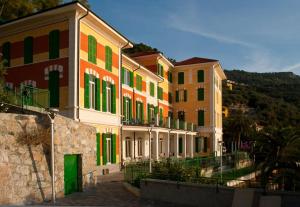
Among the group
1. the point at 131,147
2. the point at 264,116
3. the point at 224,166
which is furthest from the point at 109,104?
the point at 264,116

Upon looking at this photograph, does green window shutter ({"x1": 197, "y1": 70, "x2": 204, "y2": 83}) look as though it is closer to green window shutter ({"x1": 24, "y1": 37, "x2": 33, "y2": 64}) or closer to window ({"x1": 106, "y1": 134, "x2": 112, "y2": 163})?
window ({"x1": 106, "y1": 134, "x2": 112, "y2": 163})

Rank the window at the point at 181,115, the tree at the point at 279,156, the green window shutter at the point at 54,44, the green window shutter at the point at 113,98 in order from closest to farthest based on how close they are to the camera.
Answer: the tree at the point at 279,156 → the green window shutter at the point at 54,44 → the green window shutter at the point at 113,98 → the window at the point at 181,115

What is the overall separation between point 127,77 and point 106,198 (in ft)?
56.7

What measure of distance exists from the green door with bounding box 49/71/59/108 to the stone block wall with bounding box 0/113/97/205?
5.69m

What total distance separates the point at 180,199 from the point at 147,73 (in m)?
23.0

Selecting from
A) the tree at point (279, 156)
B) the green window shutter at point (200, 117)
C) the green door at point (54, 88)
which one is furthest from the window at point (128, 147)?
the tree at point (279, 156)

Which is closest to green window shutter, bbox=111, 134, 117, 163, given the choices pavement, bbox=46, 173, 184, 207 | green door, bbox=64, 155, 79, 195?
pavement, bbox=46, 173, 184, 207

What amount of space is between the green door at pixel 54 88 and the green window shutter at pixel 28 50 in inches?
81.6

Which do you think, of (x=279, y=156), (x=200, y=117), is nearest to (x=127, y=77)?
(x=200, y=117)

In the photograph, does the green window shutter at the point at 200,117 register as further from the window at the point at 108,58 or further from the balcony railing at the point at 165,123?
the window at the point at 108,58

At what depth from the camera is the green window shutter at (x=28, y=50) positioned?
22.2 metres

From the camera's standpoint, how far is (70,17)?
2048 centimetres

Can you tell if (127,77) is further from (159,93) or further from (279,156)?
(279,156)

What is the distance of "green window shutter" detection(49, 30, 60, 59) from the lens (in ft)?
69.1
